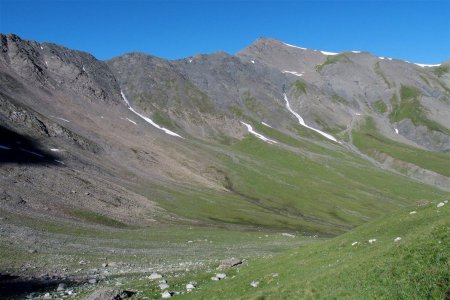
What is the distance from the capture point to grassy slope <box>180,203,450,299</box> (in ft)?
70.0

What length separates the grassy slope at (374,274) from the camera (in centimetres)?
2133

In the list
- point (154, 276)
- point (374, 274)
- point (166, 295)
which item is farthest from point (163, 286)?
point (374, 274)

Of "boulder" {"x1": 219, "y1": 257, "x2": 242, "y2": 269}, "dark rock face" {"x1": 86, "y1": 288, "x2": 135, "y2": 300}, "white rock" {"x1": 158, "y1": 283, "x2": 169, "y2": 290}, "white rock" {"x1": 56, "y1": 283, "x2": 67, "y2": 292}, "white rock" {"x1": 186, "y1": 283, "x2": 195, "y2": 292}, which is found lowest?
"white rock" {"x1": 56, "y1": 283, "x2": 67, "y2": 292}

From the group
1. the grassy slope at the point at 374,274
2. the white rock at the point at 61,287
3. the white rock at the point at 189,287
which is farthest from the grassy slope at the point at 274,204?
the grassy slope at the point at 374,274

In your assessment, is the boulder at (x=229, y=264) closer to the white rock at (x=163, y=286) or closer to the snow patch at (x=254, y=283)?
the white rock at (x=163, y=286)

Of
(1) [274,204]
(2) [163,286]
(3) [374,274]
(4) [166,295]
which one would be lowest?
(1) [274,204]

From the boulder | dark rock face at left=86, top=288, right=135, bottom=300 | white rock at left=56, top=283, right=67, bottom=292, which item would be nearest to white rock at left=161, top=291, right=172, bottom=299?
dark rock face at left=86, top=288, right=135, bottom=300

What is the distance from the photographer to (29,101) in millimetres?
186500

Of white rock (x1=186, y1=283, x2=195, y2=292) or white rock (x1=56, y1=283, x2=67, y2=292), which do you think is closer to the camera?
white rock (x1=186, y1=283, x2=195, y2=292)

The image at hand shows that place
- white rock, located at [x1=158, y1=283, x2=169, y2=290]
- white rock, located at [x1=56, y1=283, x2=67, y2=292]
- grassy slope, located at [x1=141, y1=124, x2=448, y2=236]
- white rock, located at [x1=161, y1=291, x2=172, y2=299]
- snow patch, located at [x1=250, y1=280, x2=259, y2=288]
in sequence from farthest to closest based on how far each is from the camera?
grassy slope, located at [x1=141, y1=124, x2=448, y2=236] → white rock, located at [x1=56, y1=283, x2=67, y2=292] → white rock, located at [x1=158, y1=283, x2=169, y2=290] → white rock, located at [x1=161, y1=291, x2=172, y2=299] → snow patch, located at [x1=250, y1=280, x2=259, y2=288]

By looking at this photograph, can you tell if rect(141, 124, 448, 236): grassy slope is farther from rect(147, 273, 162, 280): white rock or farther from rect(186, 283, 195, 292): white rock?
rect(186, 283, 195, 292): white rock

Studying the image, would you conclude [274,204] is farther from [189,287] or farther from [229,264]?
[189,287]

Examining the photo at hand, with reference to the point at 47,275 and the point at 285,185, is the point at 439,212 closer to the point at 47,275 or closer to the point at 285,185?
the point at 47,275

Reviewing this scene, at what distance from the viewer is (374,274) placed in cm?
2350
